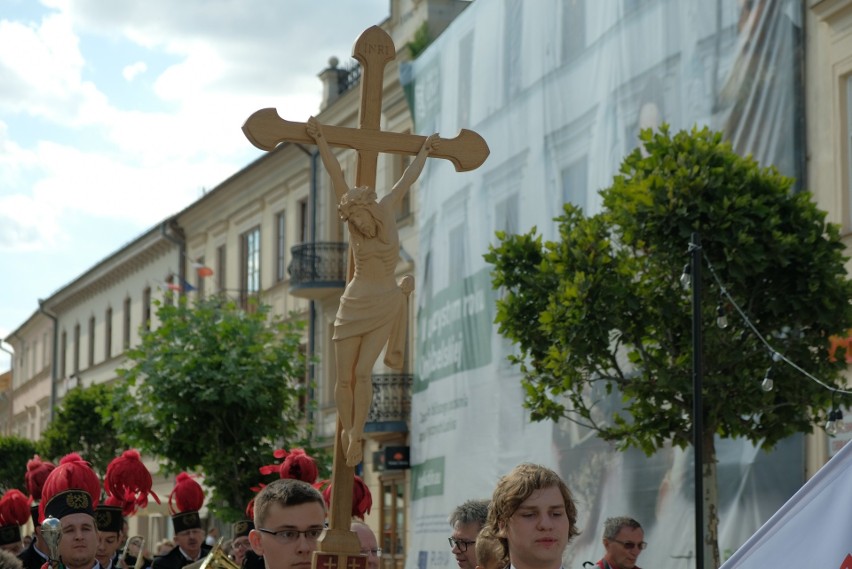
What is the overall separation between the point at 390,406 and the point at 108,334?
25.2 meters

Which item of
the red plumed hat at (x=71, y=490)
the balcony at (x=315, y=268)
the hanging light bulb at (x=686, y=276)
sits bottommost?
the red plumed hat at (x=71, y=490)

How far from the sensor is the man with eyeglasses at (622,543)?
1003 centimetres

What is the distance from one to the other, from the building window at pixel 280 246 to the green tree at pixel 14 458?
13190mm

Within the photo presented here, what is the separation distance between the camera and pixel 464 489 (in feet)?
80.4

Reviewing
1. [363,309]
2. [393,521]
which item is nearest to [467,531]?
[363,309]

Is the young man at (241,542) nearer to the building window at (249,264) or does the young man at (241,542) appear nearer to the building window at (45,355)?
the building window at (249,264)

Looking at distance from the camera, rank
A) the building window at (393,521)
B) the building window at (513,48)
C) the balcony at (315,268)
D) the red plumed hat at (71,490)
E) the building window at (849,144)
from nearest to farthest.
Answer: the red plumed hat at (71,490) → the building window at (849,144) → the building window at (513,48) → the building window at (393,521) → the balcony at (315,268)

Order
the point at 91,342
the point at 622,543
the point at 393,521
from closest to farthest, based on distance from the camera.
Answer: the point at 622,543 < the point at 393,521 < the point at 91,342

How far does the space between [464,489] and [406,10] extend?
37.1 ft

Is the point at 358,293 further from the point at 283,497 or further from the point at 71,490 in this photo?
the point at 71,490

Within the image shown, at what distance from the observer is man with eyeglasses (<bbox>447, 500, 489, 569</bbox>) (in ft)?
23.9

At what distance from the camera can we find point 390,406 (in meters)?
30.2

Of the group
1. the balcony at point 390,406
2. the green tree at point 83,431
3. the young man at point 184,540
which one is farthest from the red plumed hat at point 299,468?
the green tree at point 83,431

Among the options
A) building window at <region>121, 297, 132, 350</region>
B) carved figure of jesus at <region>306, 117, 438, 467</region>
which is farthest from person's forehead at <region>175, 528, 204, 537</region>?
building window at <region>121, 297, 132, 350</region>
